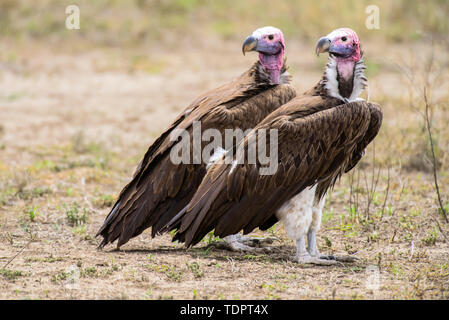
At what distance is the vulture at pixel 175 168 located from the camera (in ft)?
19.2

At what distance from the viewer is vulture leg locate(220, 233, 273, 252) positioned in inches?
240

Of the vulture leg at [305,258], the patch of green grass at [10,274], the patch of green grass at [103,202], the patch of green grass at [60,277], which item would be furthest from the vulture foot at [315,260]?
the patch of green grass at [103,202]

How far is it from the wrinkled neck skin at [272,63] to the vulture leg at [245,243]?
125cm

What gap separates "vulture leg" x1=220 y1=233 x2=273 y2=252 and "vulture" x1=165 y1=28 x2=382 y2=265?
45cm

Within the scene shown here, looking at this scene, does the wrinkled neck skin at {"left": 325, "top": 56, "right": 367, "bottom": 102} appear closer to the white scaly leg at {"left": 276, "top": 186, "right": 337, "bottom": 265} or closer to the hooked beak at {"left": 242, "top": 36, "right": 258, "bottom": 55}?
the white scaly leg at {"left": 276, "top": 186, "right": 337, "bottom": 265}

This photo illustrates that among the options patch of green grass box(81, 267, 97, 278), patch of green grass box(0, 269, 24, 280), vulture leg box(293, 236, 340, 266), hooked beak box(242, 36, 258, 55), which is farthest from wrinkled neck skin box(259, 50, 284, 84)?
patch of green grass box(0, 269, 24, 280)

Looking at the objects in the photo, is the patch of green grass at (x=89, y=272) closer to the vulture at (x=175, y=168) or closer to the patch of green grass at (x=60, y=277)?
the patch of green grass at (x=60, y=277)

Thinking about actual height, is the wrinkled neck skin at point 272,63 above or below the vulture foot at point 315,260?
above

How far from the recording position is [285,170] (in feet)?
17.7

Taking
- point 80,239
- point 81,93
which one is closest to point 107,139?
point 81,93

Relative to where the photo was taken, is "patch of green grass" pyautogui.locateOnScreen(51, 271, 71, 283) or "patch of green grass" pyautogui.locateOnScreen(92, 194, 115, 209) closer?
"patch of green grass" pyautogui.locateOnScreen(51, 271, 71, 283)

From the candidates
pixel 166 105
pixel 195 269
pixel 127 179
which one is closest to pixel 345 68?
pixel 195 269

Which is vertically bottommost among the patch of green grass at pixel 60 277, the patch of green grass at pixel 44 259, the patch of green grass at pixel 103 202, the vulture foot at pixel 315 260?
the patch of green grass at pixel 60 277
